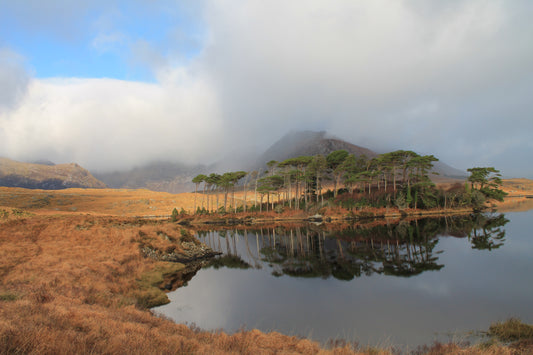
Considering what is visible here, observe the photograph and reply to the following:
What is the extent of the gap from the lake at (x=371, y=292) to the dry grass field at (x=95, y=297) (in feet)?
5.86

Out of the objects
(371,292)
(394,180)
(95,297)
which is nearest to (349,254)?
(371,292)

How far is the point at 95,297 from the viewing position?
1048 cm

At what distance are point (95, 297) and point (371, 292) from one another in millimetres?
12405

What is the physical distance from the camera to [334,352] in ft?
20.7

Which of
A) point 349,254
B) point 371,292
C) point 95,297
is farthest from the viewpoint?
point 349,254

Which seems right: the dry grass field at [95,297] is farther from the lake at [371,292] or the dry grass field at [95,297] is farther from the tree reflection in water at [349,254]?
the tree reflection in water at [349,254]

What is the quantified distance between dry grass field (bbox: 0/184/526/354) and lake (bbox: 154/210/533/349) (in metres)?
1.79

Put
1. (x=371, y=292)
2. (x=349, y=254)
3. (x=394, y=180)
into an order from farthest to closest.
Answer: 1. (x=394, y=180)
2. (x=349, y=254)
3. (x=371, y=292)

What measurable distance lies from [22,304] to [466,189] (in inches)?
2765

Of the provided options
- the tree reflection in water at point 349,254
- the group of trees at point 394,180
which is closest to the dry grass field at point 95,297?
the tree reflection in water at point 349,254

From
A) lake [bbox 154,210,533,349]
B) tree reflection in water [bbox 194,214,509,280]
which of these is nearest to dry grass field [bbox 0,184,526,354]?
lake [bbox 154,210,533,349]

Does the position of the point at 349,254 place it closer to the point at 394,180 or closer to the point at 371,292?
the point at 371,292

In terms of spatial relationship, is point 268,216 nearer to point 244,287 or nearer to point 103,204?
point 244,287

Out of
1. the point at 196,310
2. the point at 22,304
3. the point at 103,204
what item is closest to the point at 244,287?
the point at 196,310
